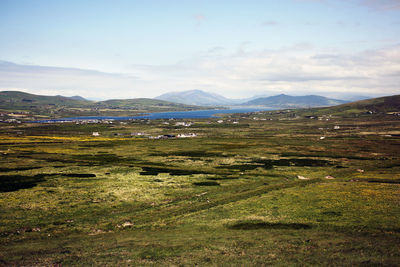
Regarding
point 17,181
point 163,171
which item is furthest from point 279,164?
point 17,181

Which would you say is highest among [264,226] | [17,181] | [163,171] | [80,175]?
[264,226]

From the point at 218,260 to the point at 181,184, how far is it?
3558cm

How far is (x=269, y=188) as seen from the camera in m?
55.0

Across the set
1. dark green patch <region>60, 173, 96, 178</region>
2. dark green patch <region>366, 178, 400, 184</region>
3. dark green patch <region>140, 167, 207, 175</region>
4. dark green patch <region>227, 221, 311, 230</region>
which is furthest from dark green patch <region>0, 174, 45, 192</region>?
dark green patch <region>366, 178, 400, 184</region>

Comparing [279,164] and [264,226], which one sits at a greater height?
[264,226]

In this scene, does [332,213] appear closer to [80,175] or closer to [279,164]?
[279,164]

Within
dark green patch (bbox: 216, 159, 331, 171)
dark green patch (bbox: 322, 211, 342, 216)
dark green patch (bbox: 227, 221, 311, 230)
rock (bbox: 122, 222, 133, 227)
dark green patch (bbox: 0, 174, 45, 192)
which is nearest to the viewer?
dark green patch (bbox: 227, 221, 311, 230)

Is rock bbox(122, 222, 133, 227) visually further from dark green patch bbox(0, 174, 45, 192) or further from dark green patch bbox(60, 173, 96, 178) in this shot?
dark green patch bbox(60, 173, 96, 178)

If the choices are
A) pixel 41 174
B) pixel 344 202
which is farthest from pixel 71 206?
pixel 344 202

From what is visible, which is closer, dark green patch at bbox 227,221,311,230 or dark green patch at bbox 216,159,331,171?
dark green patch at bbox 227,221,311,230

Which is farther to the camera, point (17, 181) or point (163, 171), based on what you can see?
point (163, 171)

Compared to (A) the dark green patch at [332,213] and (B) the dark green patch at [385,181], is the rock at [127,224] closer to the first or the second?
(A) the dark green patch at [332,213]

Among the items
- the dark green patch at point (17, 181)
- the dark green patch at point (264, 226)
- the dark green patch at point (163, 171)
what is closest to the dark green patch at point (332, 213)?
the dark green patch at point (264, 226)

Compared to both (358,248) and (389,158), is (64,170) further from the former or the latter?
(389,158)
